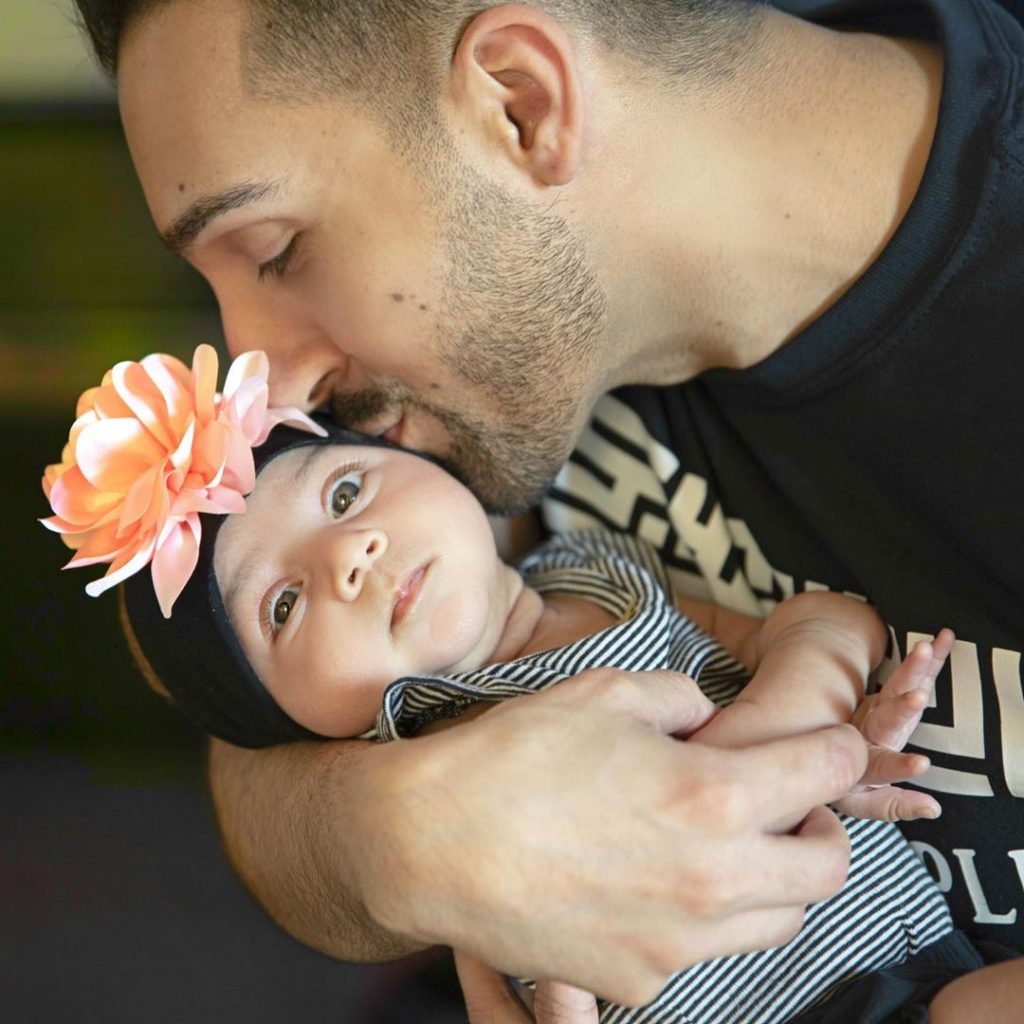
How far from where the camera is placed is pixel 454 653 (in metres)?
1.46

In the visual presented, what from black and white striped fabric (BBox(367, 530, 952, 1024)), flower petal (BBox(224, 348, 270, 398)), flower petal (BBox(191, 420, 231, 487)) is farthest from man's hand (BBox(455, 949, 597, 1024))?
flower petal (BBox(224, 348, 270, 398))

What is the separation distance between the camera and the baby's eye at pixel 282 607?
148cm

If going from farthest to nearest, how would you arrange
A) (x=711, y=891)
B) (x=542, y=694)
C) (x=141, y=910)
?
(x=141, y=910) < (x=542, y=694) < (x=711, y=891)

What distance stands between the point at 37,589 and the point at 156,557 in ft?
5.33

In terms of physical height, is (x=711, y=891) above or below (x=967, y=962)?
above

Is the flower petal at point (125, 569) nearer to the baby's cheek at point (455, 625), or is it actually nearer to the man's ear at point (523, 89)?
the baby's cheek at point (455, 625)

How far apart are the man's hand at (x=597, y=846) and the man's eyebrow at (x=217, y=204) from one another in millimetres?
688

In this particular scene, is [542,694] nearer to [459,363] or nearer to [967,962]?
[459,363]

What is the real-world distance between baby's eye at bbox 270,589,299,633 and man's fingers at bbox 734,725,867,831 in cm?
60

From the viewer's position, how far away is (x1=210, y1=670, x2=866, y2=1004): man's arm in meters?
1.10

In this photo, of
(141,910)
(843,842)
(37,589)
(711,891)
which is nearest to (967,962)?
(843,842)

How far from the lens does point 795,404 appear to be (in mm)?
1580

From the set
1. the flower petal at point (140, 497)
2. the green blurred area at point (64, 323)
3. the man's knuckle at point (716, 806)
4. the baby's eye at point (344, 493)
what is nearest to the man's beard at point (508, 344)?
the baby's eye at point (344, 493)

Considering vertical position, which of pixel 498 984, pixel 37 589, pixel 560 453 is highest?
pixel 560 453
